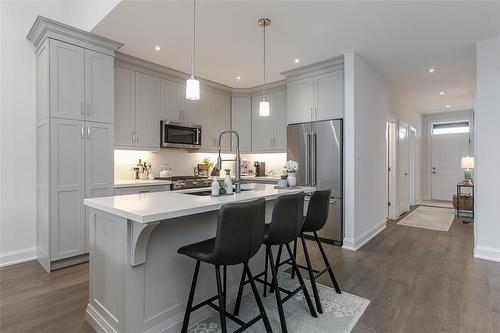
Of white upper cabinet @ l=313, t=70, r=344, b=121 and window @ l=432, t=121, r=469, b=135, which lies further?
window @ l=432, t=121, r=469, b=135

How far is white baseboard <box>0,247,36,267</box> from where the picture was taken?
314cm

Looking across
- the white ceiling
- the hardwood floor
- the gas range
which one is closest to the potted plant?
the hardwood floor

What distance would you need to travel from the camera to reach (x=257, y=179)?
16.2 feet

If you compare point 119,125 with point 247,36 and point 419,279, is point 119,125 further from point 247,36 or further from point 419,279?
point 419,279

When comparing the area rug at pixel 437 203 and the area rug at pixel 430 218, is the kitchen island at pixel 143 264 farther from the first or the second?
the area rug at pixel 437 203

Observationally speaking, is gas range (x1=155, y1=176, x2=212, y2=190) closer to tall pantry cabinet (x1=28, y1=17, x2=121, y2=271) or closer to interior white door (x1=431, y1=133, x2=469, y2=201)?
tall pantry cabinet (x1=28, y1=17, x2=121, y2=271)

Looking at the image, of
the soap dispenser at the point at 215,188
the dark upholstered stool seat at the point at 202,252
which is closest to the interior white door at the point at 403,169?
the soap dispenser at the point at 215,188

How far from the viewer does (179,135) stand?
14.9 feet

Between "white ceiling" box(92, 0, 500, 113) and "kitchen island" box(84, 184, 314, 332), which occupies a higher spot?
"white ceiling" box(92, 0, 500, 113)

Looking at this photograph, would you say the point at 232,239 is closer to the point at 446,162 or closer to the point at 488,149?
the point at 488,149

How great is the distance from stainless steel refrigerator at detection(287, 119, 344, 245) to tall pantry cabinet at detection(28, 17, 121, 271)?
110 inches

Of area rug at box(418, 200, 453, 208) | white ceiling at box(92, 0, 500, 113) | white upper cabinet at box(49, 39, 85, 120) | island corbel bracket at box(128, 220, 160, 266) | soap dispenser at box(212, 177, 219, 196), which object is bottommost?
area rug at box(418, 200, 453, 208)

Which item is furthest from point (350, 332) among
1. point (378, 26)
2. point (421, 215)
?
point (421, 215)

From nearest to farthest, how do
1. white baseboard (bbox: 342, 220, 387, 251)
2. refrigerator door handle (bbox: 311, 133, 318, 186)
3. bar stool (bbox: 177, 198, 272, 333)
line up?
1. bar stool (bbox: 177, 198, 272, 333)
2. white baseboard (bbox: 342, 220, 387, 251)
3. refrigerator door handle (bbox: 311, 133, 318, 186)
